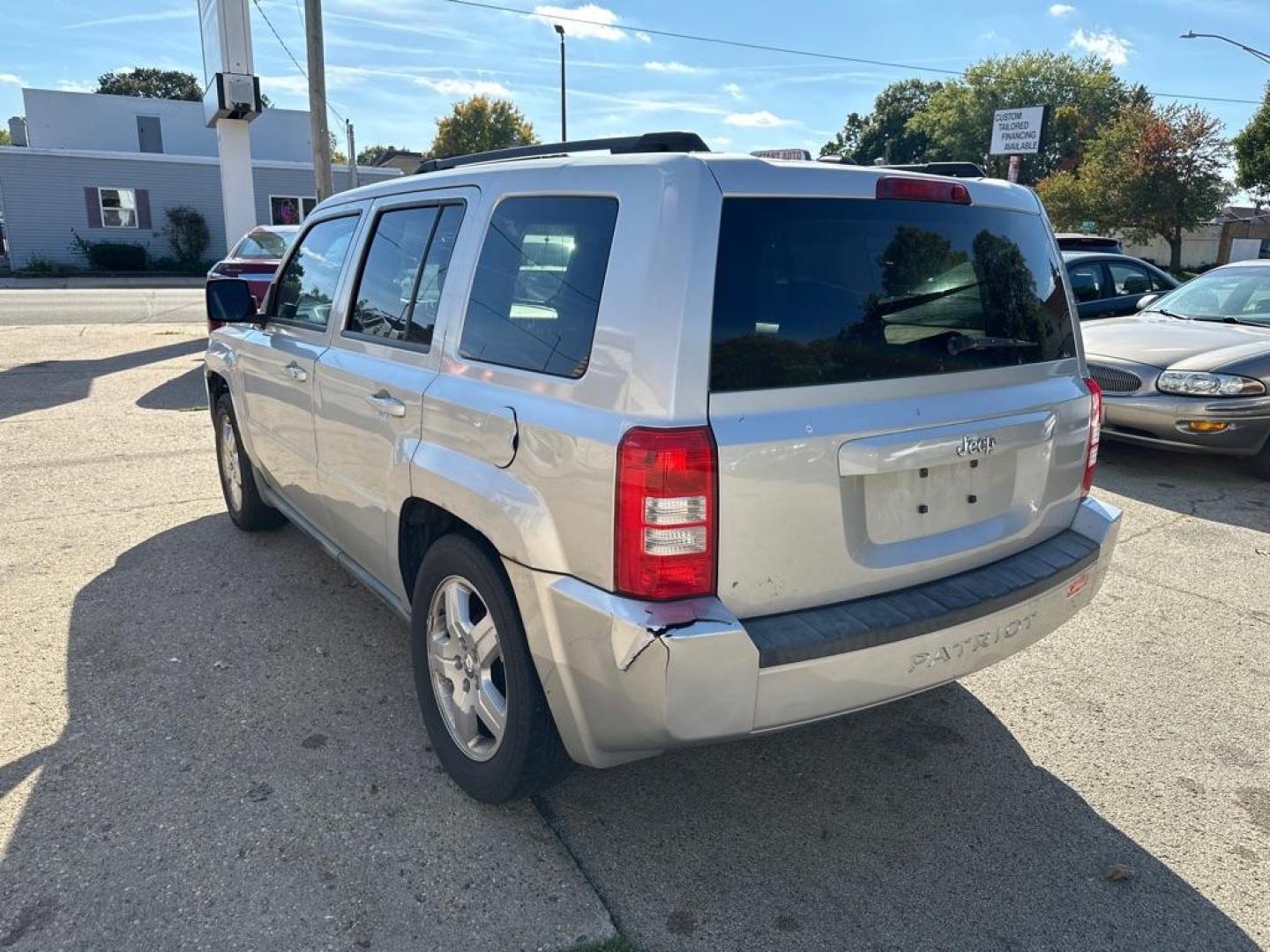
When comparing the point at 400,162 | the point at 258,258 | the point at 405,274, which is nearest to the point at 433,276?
the point at 405,274

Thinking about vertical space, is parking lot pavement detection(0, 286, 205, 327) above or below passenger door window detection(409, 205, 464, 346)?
below

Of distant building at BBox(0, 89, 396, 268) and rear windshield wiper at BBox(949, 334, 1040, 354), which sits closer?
rear windshield wiper at BBox(949, 334, 1040, 354)

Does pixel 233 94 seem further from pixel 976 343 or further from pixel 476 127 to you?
pixel 476 127

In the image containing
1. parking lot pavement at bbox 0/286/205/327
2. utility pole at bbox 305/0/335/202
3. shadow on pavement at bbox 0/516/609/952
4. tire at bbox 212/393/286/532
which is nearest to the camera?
shadow on pavement at bbox 0/516/609/952

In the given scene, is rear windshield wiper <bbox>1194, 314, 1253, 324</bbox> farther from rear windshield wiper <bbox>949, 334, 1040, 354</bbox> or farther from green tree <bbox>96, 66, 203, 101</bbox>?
green tree <bbox>96, 66, 203, 101</bbox>

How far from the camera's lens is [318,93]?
1532 centimetres

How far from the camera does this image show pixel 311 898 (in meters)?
2.43

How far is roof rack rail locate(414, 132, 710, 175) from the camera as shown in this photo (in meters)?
2.48

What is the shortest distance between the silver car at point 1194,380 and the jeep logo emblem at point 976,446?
480cm

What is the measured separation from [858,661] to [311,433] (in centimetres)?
253

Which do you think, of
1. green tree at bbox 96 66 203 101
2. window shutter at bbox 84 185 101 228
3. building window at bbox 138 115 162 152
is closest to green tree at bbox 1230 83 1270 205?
window shutter at bbox 84 185 101 228

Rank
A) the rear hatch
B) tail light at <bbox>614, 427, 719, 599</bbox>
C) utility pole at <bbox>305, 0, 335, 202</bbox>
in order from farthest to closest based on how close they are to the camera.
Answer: utility pole at <bbox>305, 0, 335, 202</bbox> → the rear hatch → tail light at <bbox>614, 427, 719, 599</bbox>

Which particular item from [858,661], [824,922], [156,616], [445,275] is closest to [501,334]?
[445,275]

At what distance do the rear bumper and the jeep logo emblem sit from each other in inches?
16.2
